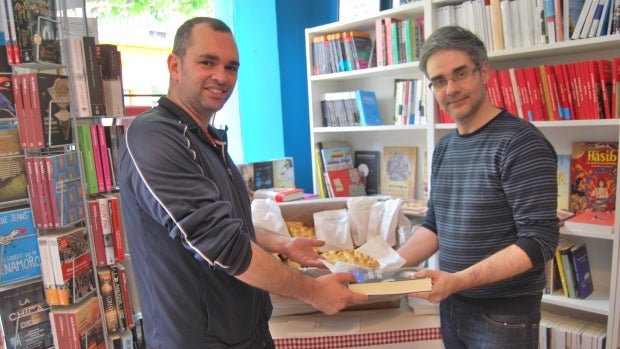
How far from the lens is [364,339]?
1.35m

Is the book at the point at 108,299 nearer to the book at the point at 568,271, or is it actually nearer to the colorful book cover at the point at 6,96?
the colorful book cover at the point at 6,96

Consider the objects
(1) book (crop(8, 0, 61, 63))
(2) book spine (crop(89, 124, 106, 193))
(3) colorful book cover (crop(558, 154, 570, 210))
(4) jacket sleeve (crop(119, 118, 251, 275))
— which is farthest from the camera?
(3) colorful book cover (crop(558, 154, 570, 210))

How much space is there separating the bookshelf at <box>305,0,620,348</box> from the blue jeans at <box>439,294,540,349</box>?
2.97 feet

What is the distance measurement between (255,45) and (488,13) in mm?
1659

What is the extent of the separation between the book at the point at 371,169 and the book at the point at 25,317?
2.03 meters

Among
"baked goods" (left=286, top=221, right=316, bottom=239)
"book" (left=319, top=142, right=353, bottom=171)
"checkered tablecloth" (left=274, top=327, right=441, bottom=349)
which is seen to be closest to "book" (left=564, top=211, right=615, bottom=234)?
"checkered tablecloth" (left=274, top=327, right=441, bottom=349)

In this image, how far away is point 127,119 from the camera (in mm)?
2248

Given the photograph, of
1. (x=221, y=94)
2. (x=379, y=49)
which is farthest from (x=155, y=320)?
(x=379, y=49)

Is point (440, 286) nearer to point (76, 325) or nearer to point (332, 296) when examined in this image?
point (332, 296)

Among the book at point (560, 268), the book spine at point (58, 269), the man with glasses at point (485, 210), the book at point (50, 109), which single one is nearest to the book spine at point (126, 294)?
the book spine at point (58, 269)

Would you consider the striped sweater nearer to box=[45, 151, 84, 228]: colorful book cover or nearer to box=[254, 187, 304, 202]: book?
box=[254, 187, 304, 202]: book

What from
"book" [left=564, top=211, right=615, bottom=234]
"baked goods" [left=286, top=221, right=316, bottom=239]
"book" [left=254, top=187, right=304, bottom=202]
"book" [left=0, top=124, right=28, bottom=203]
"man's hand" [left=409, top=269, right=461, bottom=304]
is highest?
"book" [left=0, top=124, right=28, bottom=203]

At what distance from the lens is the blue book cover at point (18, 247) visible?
1.79m

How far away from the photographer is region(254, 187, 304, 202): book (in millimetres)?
2719
